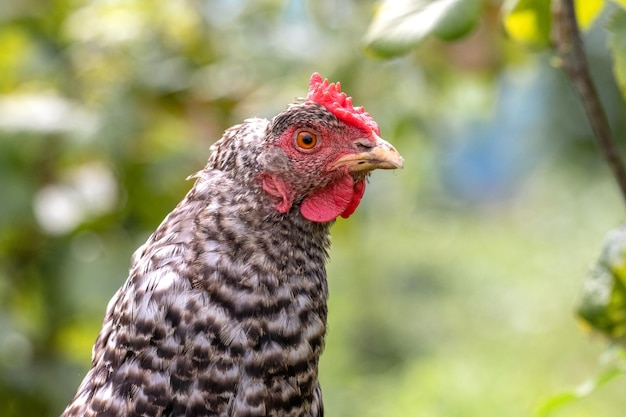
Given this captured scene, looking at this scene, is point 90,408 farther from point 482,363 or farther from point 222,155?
point 482,363

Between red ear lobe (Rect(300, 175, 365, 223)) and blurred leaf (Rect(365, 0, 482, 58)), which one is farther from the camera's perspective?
red ear lobe (Rect(300, 175, 365, 223))

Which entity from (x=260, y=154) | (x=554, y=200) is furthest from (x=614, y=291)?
(x=554, y=200)

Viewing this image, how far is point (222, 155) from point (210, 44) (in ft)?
6.14

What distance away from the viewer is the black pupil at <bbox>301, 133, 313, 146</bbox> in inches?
59.3

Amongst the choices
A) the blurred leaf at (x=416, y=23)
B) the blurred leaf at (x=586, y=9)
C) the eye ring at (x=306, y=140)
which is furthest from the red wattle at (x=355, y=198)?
the blurred leaf at (x=586, y=9)

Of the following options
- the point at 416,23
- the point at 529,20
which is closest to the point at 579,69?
the point at 529,20

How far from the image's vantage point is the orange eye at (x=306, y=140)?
151 centimetres

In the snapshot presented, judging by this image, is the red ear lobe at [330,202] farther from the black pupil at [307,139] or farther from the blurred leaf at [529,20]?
the blurred leaf at [529,20]

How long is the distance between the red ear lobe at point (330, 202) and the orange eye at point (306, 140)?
74 millimetres

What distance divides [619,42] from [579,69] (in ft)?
0.61

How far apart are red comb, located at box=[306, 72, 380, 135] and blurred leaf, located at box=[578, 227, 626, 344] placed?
424 mm

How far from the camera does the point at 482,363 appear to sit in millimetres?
4621

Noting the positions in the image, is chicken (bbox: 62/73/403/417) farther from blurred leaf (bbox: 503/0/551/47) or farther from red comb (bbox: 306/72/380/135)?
blurred leaf (bbox: 503/0/551/47)

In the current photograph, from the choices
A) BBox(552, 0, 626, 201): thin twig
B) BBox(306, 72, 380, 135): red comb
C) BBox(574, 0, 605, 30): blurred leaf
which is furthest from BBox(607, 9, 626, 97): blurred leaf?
BBox(306, 72, 380, 135): red comb
